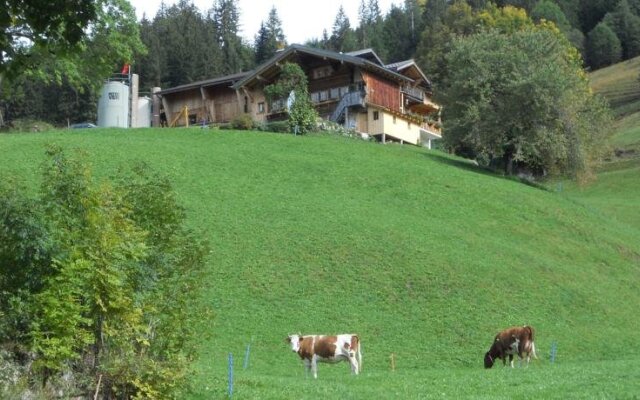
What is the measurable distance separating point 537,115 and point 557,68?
4139 mm

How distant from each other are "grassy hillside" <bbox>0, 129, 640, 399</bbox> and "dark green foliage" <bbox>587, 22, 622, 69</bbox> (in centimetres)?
10302

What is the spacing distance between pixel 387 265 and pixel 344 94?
3833 cm

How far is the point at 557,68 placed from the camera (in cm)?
6531

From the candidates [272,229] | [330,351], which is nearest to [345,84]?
[272,229]

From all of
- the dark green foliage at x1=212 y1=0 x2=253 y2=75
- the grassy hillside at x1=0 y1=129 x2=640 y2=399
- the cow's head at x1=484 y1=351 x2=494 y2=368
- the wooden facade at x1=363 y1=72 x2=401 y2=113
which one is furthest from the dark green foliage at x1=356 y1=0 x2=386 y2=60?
the cow's head at x1=484 y1=351 x2=494 y2=368

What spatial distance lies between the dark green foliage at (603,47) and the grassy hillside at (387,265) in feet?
338

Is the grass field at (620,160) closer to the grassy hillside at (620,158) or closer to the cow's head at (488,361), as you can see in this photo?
the grassy hillside at (620,158)

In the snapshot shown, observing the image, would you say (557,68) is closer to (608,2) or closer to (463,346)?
(463,346)

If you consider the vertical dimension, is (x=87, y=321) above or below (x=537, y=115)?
below

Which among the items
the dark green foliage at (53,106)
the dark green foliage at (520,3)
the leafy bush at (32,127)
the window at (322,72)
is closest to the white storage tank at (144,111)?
the leafy bush at (32,127)

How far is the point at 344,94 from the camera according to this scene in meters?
75.8

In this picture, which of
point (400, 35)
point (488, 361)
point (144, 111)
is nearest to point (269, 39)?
point (400, 35)

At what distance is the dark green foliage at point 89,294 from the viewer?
18281 mm

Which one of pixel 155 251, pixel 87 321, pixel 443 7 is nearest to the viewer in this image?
pixel 87 321
